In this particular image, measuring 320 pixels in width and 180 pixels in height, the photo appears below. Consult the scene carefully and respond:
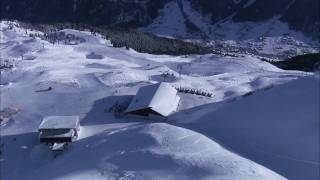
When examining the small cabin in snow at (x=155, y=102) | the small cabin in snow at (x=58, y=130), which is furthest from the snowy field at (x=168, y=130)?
the small cabin in snow at (x=155, y=102)

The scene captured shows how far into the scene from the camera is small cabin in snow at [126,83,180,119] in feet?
160

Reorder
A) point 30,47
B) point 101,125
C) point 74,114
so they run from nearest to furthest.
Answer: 1. point 101,125
2. point 74,114
3. point 30,47

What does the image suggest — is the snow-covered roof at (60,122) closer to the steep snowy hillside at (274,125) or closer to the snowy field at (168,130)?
the snowy field at (168,130)

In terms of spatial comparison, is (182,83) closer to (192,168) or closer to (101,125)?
(101,125)

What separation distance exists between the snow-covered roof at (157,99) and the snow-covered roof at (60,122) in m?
4.95

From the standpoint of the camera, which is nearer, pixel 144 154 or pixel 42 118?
pixel 144 154

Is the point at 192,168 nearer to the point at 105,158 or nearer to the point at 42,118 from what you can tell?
the point at 105,158

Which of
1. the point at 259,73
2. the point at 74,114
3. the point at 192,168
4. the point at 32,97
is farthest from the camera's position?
the point at 259,73

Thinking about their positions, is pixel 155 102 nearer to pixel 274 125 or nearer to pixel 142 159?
pixel 274 125

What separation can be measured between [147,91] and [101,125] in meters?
6.86

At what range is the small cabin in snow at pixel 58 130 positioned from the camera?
44094mm

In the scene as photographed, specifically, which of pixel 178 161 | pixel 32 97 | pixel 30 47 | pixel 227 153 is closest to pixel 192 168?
pixel 178 161

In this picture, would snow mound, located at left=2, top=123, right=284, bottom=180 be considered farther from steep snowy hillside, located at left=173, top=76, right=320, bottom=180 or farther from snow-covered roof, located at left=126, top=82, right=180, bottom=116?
snow-covered roof, located at left=126, top=82, right=180, bottom=116

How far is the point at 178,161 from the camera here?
35719 mm
